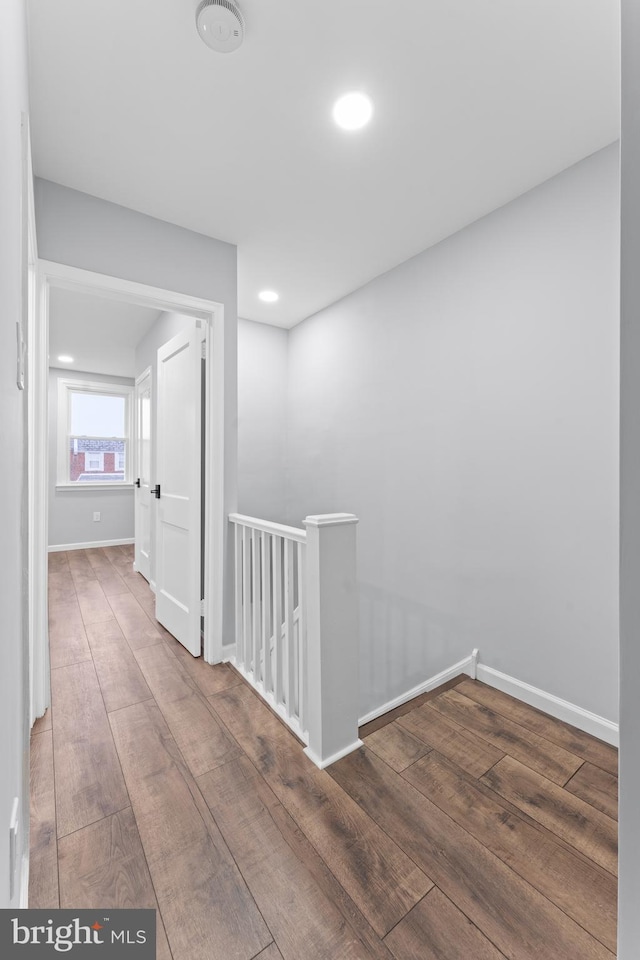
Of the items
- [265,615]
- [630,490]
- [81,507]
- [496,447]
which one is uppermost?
[496,447]

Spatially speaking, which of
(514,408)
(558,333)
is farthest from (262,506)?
(558,333)

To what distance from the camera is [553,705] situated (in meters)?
2.09

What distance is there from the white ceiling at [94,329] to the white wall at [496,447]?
209 centimetres

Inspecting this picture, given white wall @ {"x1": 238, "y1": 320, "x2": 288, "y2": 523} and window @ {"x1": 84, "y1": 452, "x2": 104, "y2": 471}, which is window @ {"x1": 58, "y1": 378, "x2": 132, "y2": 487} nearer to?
window @ {"x1": 84, "y1": 452, "x2": 104, "y2": 471}

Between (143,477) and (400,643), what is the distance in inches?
130

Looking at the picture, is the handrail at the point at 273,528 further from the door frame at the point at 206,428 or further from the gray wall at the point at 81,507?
the gray wall at the point at 81,507

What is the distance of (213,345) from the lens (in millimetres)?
2600

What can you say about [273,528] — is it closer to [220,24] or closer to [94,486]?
[220,24]

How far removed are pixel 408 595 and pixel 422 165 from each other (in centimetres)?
248

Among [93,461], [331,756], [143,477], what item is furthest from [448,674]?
[93,461]

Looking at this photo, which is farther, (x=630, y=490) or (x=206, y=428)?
(x=206, y=428)

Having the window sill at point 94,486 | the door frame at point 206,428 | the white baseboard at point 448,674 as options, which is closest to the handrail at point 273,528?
the door frame at point 206,428

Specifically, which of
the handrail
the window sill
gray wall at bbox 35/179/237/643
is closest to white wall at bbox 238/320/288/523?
gray wall at bbox 35/179/237/643

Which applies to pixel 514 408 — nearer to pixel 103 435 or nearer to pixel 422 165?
pixel 422 165
